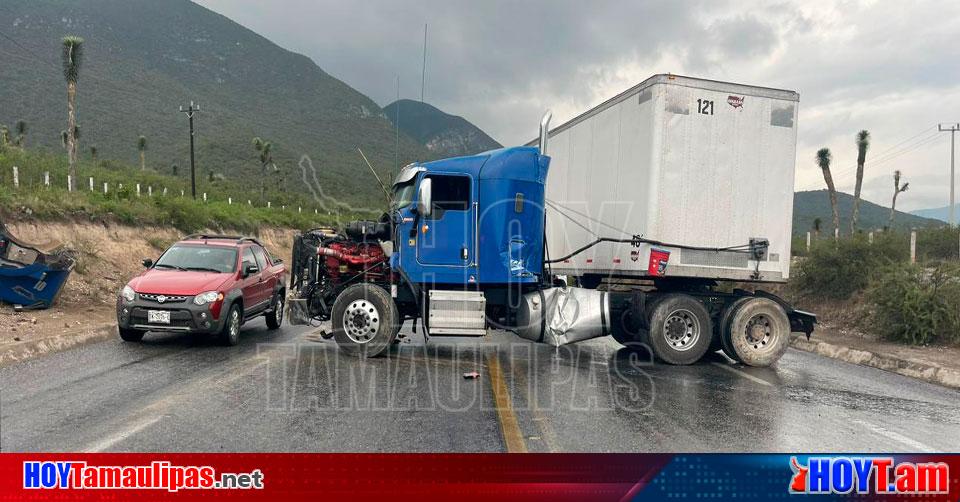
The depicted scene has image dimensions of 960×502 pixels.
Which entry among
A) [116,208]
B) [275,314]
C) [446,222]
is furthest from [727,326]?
[116,208]

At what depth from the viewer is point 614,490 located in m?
3.42

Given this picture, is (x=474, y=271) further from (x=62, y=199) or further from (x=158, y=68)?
(x=158, y=68)

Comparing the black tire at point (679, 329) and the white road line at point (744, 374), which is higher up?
the black tire at point (679, 329)

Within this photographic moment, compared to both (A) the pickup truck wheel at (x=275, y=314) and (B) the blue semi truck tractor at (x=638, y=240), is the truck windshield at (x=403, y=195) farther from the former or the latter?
(A) the pickup truck wheel at (x=275, y=314)

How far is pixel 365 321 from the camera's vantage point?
897 centimetres

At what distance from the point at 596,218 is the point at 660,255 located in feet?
5.64

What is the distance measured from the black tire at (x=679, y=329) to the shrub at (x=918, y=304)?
17.1 ft

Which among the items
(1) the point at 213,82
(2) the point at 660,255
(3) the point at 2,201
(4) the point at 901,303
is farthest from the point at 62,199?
(1) the point at 213,82

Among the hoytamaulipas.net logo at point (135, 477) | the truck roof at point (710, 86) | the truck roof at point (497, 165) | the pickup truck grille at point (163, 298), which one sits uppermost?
the truck roof at point (710, 86)

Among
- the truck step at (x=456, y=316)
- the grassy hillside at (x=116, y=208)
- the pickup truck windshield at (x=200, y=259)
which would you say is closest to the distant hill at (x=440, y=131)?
the truck step at (x=456, y=316)

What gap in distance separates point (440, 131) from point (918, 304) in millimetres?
78781

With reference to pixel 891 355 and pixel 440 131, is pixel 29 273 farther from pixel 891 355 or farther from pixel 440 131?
pixel 440 131

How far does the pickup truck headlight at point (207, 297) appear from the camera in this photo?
923 cm

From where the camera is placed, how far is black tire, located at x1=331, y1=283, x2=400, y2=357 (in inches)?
351
